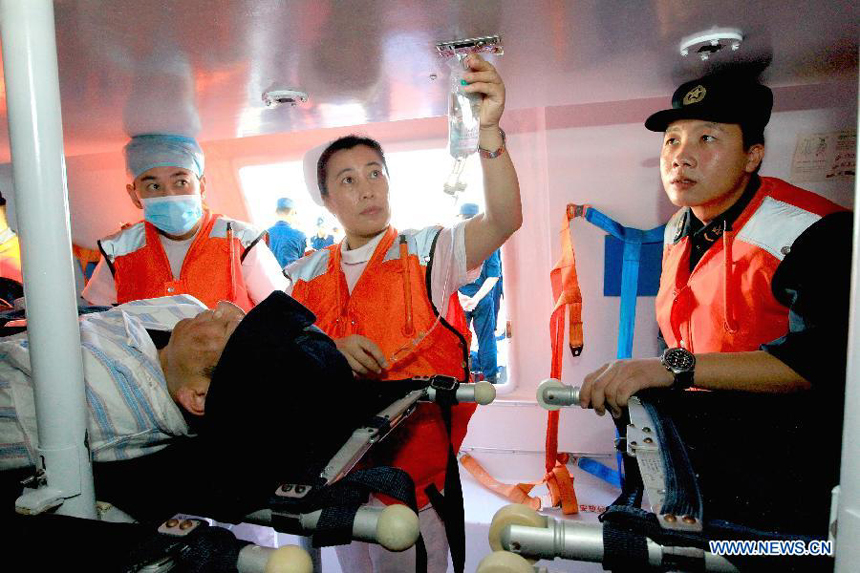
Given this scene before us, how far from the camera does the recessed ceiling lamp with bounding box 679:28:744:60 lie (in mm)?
1419

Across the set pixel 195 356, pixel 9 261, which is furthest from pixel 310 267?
pixel 9 261

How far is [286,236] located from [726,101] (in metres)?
3.03

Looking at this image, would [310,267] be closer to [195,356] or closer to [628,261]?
[195,356]

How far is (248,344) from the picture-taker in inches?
43.9

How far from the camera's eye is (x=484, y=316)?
3.75 m

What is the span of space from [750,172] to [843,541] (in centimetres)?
158

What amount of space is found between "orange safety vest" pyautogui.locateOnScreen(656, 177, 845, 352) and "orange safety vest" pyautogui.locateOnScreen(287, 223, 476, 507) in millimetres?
798

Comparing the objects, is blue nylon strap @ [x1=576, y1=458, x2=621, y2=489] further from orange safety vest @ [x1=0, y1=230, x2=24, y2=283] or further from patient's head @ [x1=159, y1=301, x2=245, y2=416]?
orange safety vest @ [x1=0, y1=230, x2=24, y2=283]

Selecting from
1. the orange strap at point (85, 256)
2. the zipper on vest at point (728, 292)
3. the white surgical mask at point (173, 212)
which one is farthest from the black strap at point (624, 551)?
the orange strap at point (85, 256)

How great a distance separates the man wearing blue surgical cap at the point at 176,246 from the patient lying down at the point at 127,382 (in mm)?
905

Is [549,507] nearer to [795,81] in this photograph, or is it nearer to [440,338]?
[440,338]

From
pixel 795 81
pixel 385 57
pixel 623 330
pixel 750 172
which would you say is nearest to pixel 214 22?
pixel 385 57

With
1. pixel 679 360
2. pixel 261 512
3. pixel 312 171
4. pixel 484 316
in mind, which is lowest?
pixel 484 316

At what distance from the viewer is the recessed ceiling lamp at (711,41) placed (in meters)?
1.42
